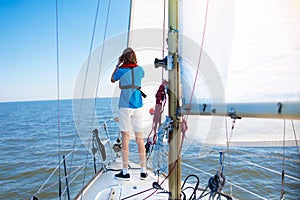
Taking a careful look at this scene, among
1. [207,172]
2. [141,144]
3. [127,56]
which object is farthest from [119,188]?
[207,172]

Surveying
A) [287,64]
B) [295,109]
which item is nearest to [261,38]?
[287,64]

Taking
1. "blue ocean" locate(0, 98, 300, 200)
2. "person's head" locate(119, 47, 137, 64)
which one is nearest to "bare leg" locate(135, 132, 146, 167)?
"person's head" locate(119, 47, 137, 64)

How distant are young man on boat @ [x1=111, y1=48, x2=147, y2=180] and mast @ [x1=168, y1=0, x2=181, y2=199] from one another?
2.10 ft

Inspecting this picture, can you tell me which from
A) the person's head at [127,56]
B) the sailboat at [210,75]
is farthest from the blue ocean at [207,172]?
the sailboat at [210,75]

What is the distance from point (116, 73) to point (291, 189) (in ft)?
10.7

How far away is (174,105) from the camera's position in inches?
50.7

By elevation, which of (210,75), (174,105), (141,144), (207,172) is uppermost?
(210,75)

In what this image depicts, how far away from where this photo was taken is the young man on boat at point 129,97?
190 centimetres

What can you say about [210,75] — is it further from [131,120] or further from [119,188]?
[119,188]

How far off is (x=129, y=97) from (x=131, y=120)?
0.67 feet

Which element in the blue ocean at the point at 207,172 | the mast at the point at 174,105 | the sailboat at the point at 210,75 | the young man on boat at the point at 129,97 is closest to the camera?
the sailboat at the point at 210,75

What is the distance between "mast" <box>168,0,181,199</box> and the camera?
1.28 meters

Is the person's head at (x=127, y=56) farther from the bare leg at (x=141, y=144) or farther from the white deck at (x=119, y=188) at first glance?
the white deck at (x=119, y=188)

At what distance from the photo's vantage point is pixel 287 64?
0.83 meters
